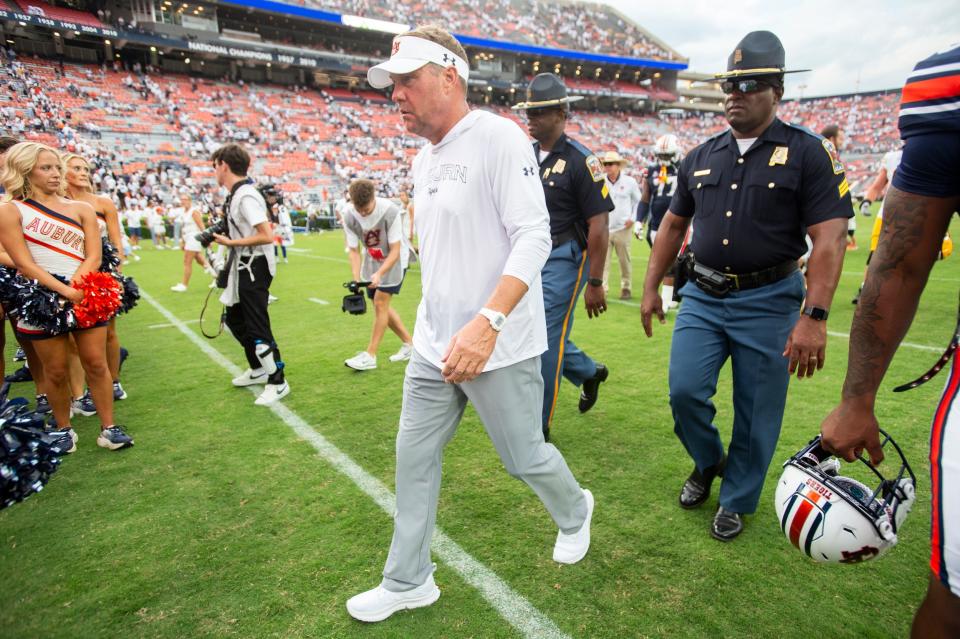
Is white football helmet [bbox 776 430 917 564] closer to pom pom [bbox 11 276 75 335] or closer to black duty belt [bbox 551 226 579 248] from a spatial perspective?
black duty belt [bbox 551 226 579 248]

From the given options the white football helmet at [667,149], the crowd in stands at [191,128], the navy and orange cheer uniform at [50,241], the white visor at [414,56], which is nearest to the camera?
the white visor at [414,56]

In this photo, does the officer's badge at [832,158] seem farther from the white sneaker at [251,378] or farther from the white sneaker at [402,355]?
the white sneaker at [251,378]

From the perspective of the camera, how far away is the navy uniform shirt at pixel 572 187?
3684 mm

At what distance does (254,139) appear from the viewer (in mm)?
37688

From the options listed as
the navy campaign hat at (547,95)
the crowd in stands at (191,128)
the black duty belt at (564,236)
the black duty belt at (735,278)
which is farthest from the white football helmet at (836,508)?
the crowd in stands at (191,128)

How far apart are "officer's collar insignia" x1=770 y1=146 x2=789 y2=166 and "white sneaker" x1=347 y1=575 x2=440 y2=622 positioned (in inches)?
96.8

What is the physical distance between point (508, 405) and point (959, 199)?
4.72 feet

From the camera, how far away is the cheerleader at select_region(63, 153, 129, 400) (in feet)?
16.0

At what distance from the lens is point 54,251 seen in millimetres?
3719

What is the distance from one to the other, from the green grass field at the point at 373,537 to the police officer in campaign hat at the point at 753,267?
46 centimetres

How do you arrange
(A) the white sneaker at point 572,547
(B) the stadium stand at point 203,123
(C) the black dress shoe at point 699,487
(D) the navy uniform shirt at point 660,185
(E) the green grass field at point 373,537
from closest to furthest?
(E) the green grass field at point 373,537
(A) the white sneaker at point 572,547
(C) the black dress shoe at point 699,487
(D) the navy uniform shirt at point 660,185
(B) the stadium stand at point 203,123

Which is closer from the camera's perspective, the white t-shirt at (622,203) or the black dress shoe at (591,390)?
the black dress shoe at (591,390)

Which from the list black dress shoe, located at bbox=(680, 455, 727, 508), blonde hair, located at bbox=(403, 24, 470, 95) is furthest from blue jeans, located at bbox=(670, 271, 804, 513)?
blonde hair, located at bbox=(403, 24, 470, 95)

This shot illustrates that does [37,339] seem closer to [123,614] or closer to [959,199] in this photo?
[123,614]
